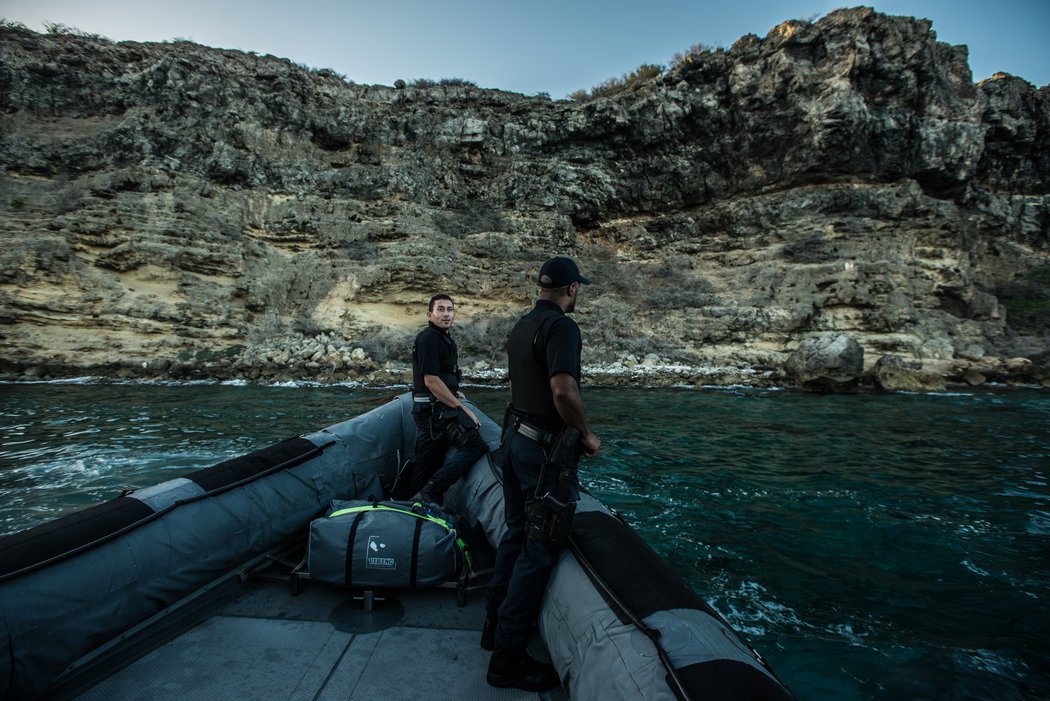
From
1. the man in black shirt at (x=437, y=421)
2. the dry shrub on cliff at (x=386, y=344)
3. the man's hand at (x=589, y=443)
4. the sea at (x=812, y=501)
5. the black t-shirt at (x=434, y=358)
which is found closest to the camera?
the man's hand at (x=589, y=443)

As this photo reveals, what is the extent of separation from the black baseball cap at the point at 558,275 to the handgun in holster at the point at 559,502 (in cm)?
77

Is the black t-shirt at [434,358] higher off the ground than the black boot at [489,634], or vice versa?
the black t-shirt at [434,358]

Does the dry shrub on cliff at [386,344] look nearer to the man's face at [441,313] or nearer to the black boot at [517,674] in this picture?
the man's face at [441,313]

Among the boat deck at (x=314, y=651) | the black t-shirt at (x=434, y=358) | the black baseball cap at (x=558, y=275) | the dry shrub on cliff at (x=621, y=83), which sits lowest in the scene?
the boat deck at (x=314, y=651)

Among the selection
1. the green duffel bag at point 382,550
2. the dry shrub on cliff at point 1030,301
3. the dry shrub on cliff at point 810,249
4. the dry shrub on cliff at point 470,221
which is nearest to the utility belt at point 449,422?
the green duffel bag at point 382,550

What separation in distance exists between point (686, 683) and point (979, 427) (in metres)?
12.5

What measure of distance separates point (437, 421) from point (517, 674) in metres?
2.45

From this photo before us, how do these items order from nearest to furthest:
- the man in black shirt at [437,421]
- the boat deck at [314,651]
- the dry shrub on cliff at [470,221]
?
the boat deck at [314,651] < the man in black shirt at [437,421] < the dry shrub on cliff at [470,221]

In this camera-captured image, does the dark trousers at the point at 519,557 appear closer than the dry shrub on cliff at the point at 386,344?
Yes

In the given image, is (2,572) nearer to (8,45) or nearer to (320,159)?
(320,159)

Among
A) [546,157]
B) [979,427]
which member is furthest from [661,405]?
[546,157]

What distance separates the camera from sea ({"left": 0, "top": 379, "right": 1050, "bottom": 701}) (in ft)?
9.75

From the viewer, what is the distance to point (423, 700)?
2.04m

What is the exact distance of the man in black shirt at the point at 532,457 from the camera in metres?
2.15
